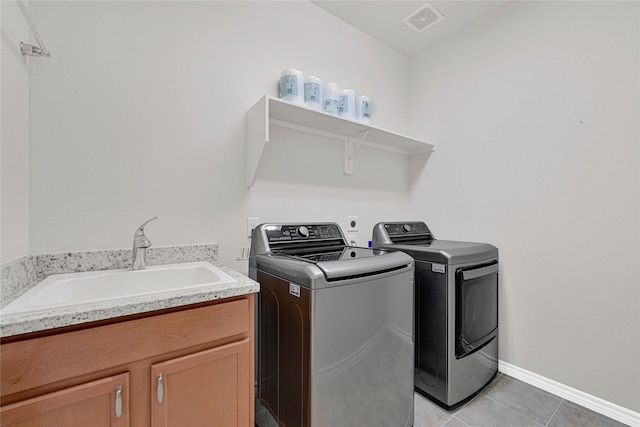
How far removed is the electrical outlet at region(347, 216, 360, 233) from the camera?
7.36 feet

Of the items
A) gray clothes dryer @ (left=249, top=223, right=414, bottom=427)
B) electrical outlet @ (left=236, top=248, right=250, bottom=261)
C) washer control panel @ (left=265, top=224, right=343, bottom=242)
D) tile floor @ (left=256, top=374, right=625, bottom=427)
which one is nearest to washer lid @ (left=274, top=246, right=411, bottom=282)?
gray clothes dryer @ (left=249, top=223, right=414, bottom=427)

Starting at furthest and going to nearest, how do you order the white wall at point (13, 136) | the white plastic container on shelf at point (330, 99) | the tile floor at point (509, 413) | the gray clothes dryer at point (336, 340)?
1. the white plastic container on shelf at point (330, 99)
2. the tile floor at point (509, 413)
3. the gray clothes dryer at point (336, 340)
4. the white wall at point (13, 136)

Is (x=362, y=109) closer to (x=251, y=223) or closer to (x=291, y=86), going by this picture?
(x=291, y=86)

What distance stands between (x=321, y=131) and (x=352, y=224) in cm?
77

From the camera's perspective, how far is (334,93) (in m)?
1.94

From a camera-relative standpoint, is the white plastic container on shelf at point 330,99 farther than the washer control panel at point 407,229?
No

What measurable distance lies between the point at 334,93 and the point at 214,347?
1.69 metres

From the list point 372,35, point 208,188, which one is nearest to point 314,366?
point 208,188

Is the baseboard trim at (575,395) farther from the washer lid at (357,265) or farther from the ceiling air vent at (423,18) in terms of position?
the ceiling air vent at (423,18)

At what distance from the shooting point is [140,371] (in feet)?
2.95

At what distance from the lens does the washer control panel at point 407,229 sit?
2.25 meters

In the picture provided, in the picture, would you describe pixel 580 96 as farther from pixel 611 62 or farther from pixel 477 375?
pixel 477 375

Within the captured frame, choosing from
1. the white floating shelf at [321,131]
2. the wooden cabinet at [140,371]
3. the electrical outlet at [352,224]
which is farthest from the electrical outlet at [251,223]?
the electrical outlet at [352,224]

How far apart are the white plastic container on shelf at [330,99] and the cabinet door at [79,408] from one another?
176 cm
